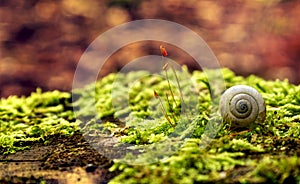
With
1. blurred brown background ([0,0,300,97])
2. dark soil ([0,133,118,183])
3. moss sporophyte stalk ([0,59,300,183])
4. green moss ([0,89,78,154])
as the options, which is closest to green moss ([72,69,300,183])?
moss sporophyte stalk ([0,59,300,183])

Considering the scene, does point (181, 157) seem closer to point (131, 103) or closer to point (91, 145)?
point (91, 145)

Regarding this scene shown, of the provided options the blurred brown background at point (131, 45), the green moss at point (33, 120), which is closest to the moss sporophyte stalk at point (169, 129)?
the green moss at point (33, 120)

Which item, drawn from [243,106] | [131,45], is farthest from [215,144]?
[131,45]

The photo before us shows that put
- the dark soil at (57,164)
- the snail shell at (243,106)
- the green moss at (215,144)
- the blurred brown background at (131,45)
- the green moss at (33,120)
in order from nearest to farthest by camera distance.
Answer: the green moss at (215,144)
the dark soil at (57,164)
the snail shell at (243,106)
the green moss at (33,120)
the blurred brown background at (131,45)

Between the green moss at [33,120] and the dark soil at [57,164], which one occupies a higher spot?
the green moss at [33,120]

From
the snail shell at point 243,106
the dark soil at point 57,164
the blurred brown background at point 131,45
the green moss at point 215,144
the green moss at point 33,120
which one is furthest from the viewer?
the blurred brown background at point 131,45

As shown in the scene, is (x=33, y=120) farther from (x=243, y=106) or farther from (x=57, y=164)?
(x=243, y=106)

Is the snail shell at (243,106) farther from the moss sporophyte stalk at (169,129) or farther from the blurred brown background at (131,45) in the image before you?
the blurred brown background at (131,45)

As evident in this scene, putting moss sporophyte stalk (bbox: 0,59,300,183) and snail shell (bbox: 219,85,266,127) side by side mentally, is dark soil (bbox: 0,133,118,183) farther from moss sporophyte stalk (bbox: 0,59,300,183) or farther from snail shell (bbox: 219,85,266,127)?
snail shell (bbox: 219,85,266,127)
